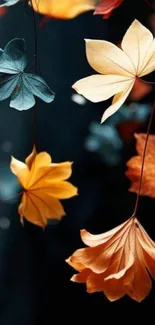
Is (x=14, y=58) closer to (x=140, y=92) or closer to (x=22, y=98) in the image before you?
(x=22, y=98)

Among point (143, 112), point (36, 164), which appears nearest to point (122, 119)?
point (143, 112)

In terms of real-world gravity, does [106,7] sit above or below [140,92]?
above

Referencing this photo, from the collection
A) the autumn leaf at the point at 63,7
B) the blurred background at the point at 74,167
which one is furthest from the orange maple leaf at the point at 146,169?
the autumn leaf at the point at 63,7

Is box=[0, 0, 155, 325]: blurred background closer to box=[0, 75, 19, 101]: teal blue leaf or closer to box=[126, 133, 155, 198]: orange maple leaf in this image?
box=[126, 133, 155, 198]: orange maple leaf

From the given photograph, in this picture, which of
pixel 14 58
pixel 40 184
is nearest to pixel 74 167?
pixel 40 184

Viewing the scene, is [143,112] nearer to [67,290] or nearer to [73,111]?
[73,111]

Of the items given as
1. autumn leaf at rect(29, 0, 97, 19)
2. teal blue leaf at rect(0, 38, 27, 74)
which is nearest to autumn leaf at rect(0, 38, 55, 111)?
teal blue leaf at rect(0, 38, 27, 74)
